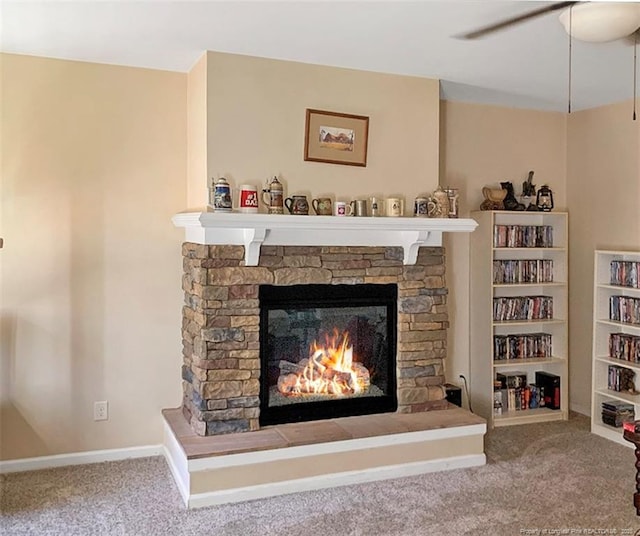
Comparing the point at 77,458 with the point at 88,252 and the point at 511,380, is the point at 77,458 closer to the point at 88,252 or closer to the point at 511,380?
the point at 88,252

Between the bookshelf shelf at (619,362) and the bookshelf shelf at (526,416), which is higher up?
the bookshelf shelf at (619,362)

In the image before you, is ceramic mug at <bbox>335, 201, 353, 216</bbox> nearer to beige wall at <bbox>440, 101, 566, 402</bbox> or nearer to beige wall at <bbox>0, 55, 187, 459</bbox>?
beige wall at <bbox>0, 55, 187, 459</bbox>

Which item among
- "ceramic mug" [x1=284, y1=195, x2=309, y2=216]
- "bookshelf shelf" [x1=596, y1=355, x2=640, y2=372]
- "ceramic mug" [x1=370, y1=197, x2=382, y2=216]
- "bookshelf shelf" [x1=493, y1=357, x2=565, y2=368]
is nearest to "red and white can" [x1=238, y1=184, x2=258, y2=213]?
"ceramic mug" [x1=284, y1=195, x2=309, y2=216]

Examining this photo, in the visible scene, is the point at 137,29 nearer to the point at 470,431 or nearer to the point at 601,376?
the point at 470,431

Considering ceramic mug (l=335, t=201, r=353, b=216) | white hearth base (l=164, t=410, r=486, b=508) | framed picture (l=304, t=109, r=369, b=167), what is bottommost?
white hearth base (l=164, t=410, r=486, b=508)

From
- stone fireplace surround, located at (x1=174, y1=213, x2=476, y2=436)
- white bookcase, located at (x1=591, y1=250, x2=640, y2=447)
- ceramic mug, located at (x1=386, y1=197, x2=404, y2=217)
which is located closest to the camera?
stone fireplace surround, located at (x1=174, y1=213, x2=476, y2=436)

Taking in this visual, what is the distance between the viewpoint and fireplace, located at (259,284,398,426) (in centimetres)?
365

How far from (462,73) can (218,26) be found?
5.31 feet

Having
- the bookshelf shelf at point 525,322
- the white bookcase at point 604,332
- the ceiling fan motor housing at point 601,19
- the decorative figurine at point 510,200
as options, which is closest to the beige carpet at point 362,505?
the white bookcase at point 604,332

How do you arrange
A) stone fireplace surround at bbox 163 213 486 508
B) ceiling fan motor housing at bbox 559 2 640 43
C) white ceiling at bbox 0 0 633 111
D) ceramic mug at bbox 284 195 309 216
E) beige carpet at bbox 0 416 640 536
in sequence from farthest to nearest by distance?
1. ceramic mug at bbox 284 195 309 216
2. stone fireplace surround at bbox 163 213 486 508
3. beige carpet at bbox 0 416 640 536
4. white ceiling at bbox 0 0 633 111
5. ceiling fan motor housing at bbox 559 2 640 43

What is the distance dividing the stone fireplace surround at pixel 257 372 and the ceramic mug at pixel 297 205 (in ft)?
0.37

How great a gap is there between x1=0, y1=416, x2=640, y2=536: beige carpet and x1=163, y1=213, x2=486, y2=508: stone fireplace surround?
121mm

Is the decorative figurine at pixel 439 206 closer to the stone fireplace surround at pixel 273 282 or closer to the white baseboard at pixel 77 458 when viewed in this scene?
the stone fireplace surround at pixel 273 282

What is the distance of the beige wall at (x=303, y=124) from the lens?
3.46m
